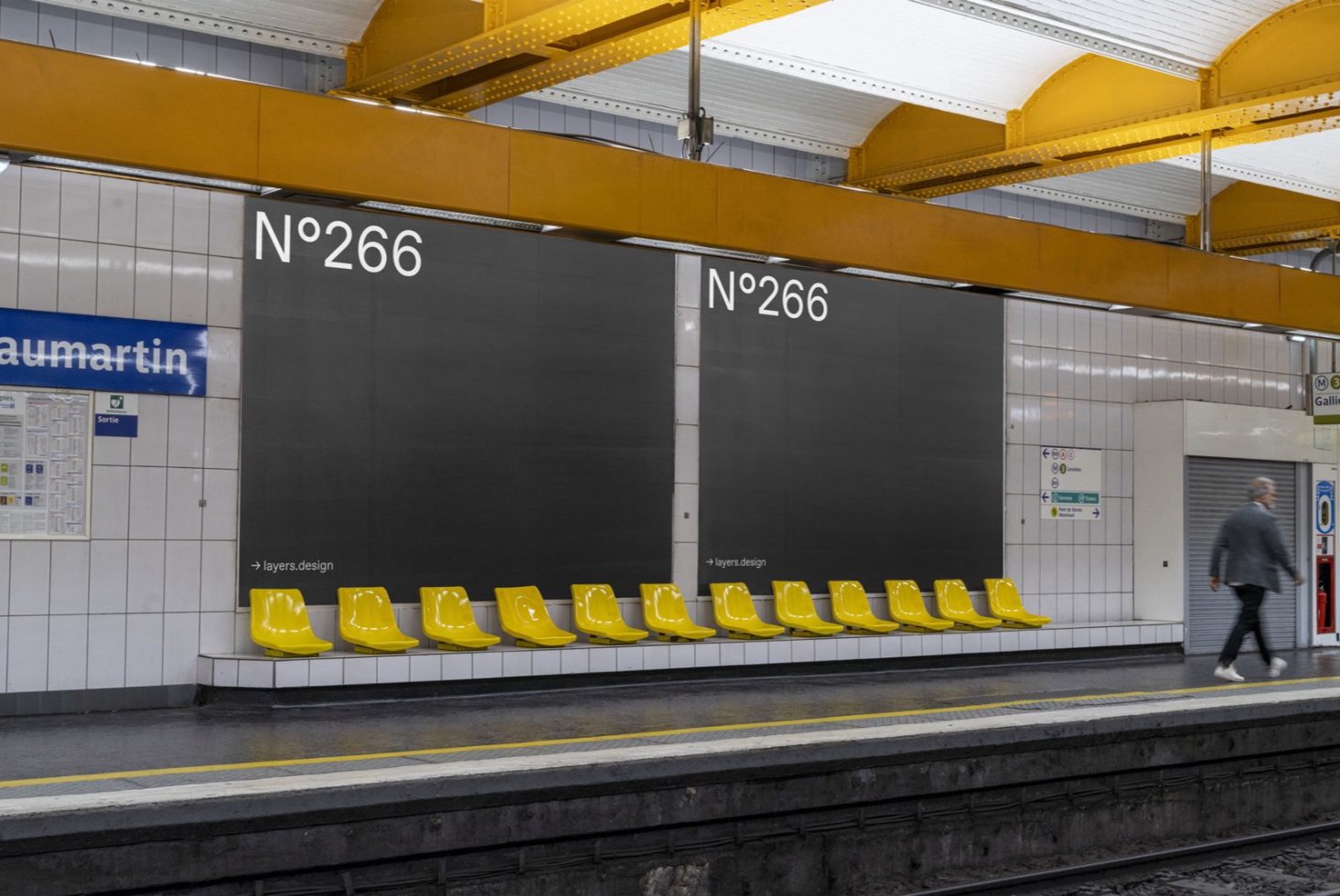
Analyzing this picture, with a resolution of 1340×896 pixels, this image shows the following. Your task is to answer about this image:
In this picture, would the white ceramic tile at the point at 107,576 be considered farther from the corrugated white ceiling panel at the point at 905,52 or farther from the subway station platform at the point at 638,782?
the corrugated white ceiling panel at the point at 905,52

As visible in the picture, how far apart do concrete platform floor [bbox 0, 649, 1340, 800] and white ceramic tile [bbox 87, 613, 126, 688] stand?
33 centimetres

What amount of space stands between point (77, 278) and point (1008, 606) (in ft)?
28.0

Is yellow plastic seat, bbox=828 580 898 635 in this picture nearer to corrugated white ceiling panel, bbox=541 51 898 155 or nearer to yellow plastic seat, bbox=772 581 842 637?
yellow plastic seat, bbox=772 581 842 637

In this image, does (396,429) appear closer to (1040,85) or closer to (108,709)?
(108,709)

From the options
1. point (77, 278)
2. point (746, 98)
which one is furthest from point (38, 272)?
point (746, 98)

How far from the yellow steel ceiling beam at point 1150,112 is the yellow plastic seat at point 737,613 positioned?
354 centimetres

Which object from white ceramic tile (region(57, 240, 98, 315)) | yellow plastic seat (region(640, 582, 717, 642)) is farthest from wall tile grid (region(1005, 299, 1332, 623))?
white ceramic tile (region(57, 240, 98, 315))

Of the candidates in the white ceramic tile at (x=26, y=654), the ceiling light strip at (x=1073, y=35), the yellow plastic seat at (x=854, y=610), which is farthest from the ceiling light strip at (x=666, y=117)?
the white ceramic tile at (x=26, y=654)

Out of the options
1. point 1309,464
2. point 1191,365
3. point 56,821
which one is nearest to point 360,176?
point 56,821

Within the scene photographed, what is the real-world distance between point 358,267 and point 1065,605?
790 centimetres

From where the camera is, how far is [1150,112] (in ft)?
25.8

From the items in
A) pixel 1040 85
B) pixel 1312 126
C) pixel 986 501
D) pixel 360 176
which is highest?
pixel 1040 85

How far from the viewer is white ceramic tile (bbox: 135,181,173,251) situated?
349 inches

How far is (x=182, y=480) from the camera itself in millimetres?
9023
